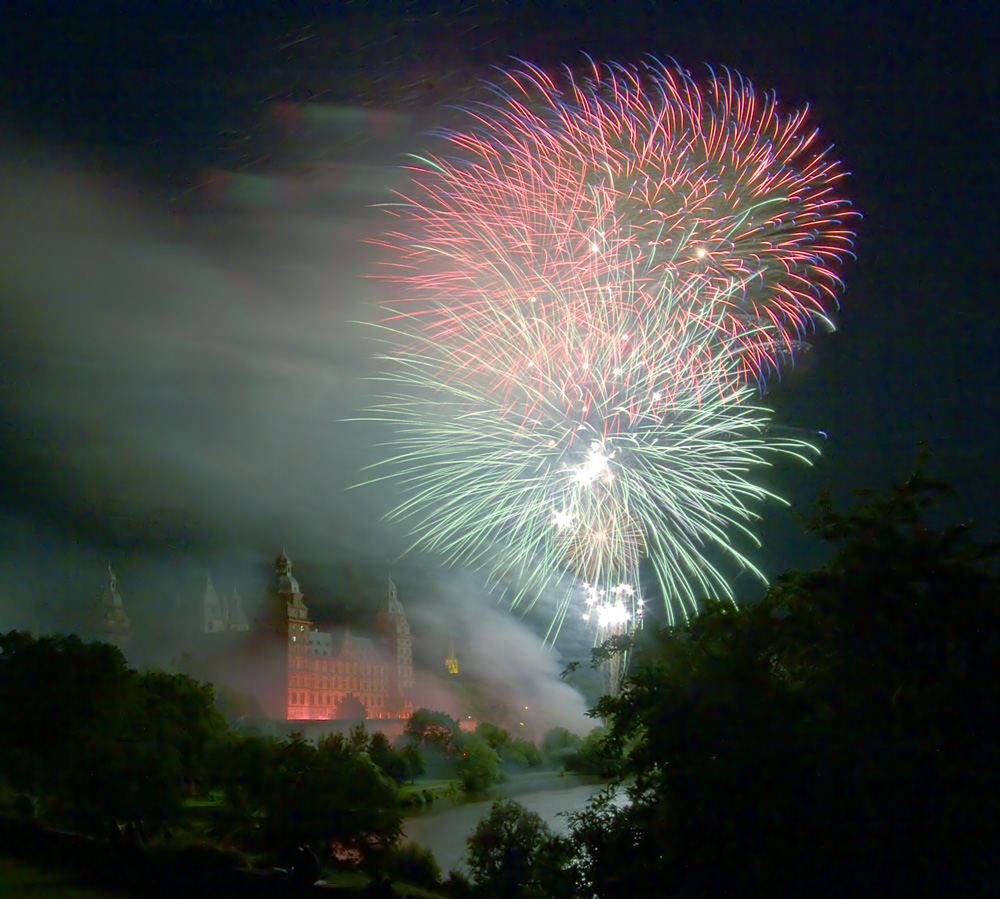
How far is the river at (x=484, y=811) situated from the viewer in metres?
27.6

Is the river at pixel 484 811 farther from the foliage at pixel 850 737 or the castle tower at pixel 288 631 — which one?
the castle tower at pixel 288 631

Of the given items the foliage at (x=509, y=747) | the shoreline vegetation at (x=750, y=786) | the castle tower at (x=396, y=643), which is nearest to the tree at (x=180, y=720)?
the shoreline vegetation at (x=750, y=786)

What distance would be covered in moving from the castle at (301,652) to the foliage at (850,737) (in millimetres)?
63481

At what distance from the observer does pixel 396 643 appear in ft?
274

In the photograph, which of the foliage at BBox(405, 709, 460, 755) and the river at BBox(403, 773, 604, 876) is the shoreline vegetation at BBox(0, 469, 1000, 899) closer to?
the river at BBox(403, 773, 604, 876)

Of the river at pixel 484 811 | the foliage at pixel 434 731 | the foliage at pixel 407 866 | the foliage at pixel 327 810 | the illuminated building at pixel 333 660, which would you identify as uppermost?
the illuminated building at pixel 333 660

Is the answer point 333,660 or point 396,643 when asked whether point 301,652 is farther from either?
point 396,643

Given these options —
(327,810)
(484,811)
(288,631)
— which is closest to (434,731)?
(484,811)

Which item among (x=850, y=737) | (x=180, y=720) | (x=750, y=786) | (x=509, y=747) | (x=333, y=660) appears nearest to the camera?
(x=850, y=737)

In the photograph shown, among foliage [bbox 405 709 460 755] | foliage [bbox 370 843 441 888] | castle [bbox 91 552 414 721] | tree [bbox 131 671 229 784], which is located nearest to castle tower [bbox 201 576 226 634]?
castle [bbox 91 552 414 721]

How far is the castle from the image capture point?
7069 cm

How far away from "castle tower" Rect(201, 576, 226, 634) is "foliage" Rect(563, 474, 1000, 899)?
7246 cm

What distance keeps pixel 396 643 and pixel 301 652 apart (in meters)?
11.4

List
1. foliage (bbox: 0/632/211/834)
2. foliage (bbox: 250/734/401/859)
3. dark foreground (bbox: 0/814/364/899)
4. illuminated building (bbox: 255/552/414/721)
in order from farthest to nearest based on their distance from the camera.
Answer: illuminated building (bbox: 255/552/414/721)
foliage (bbox: 0/632/211/834)
foliage (bbox: 250/734/401/859)
dark foreground (bbox: 0/814/364/899)
